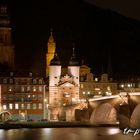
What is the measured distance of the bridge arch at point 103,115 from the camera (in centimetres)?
8269

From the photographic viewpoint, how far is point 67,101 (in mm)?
91188

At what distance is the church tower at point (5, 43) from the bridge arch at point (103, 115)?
16.2 meters

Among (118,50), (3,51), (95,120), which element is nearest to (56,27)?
(118,50)

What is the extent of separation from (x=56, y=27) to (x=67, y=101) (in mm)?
33013

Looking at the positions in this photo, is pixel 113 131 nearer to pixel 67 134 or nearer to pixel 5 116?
pixel 67 134

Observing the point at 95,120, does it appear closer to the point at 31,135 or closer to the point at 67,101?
the point at 67,101

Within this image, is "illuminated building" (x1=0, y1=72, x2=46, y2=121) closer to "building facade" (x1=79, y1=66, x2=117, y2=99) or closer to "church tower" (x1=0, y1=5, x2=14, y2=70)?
"church tower" (x1=0, y1=5, x2=14, y2=70)

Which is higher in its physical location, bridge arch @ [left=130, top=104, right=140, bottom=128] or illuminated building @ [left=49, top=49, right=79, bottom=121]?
illuminated building @ [left=49, top=49, right=79, bottom=121]

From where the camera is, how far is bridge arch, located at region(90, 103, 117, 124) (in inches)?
3255

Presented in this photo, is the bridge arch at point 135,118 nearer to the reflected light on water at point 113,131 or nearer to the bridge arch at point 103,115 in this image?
the reflected light on water at point 113,131

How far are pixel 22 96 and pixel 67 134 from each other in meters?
20.9

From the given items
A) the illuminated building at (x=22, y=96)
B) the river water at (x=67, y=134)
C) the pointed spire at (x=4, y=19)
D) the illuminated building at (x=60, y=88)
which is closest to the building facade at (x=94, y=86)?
the illuminated building at (x=60, y=88)
